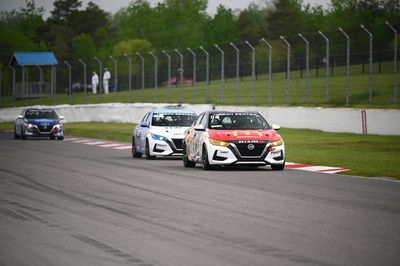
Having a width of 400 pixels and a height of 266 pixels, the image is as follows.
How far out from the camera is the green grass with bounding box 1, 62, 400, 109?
2681 centimetres

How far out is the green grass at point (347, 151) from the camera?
14.4 meters

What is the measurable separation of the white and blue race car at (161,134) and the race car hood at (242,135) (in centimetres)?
350

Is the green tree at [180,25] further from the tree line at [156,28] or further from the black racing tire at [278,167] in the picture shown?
the black racing tire at [278,167]

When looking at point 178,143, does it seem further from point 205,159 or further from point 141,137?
point 205,159

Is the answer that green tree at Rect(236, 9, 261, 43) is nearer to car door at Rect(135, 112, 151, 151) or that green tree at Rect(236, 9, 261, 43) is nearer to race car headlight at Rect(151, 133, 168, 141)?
car door at Rect(135, 112, 151, 151)

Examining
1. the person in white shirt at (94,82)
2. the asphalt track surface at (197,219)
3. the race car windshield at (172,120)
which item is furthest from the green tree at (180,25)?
the asphalt track surface at (197,219)

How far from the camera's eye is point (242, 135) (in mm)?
13914

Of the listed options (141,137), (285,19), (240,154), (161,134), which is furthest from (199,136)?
(285,19)

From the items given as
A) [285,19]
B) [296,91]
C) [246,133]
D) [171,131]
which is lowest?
[171,131]

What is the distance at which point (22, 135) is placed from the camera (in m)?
29.0

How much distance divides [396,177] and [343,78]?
54.5 ft

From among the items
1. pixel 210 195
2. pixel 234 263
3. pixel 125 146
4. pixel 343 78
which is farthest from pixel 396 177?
pixel 343 78

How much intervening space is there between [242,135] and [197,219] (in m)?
6.34

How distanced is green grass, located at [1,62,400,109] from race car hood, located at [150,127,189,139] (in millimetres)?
10437
